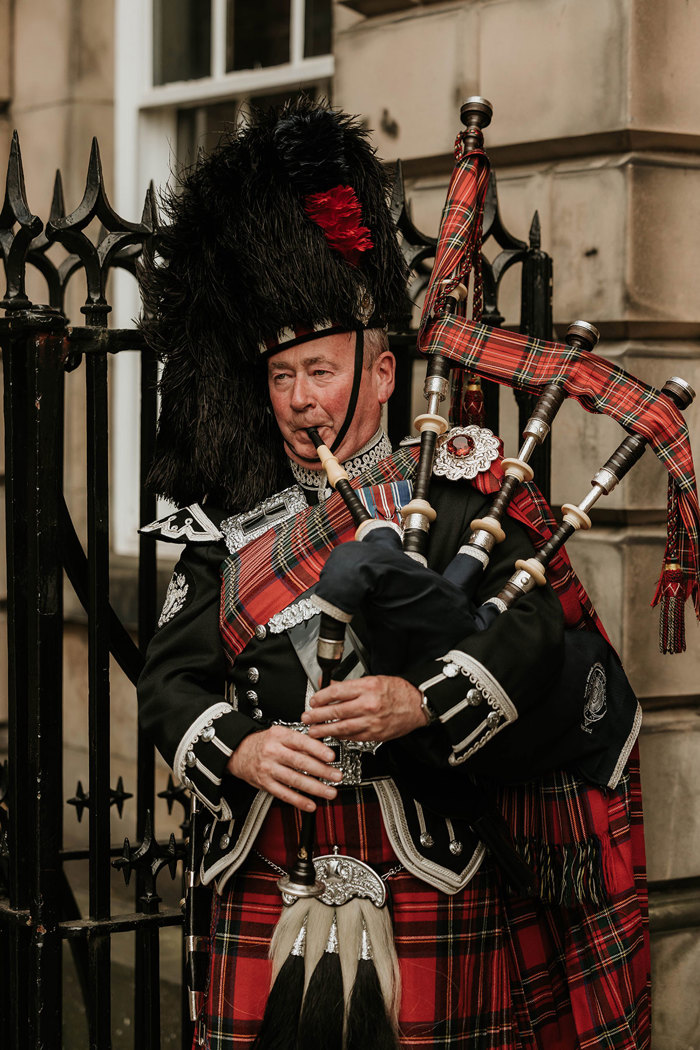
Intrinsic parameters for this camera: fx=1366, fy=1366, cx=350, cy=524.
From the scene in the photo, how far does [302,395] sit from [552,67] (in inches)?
65.0

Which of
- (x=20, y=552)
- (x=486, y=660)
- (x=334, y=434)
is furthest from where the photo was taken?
(x=20, y=552)

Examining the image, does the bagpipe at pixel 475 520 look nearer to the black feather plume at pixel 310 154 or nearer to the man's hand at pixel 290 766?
the man's hand at pixel 290 766

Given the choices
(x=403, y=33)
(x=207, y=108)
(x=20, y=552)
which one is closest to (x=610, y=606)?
(x=20, y=552)

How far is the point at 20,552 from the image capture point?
3061mm

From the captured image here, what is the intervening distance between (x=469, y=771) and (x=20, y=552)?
3.82 feet

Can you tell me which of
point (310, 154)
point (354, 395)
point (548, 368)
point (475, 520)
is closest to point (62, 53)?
point (310, 154)

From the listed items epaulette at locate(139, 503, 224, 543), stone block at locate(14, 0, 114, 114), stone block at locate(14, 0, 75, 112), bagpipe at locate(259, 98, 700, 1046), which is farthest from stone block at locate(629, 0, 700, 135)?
stone block at locate(14, 0, 75, 112)

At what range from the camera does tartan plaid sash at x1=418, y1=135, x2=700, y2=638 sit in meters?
2.56

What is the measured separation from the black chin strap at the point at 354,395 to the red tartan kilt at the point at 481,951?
68 cm

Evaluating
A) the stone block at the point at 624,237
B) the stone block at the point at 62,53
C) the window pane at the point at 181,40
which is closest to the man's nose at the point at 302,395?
the stone block at the point at 624,237

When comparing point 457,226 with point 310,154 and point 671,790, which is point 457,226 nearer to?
point 310,154

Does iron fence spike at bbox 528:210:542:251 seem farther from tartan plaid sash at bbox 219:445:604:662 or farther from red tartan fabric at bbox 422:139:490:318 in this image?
tartan plaid sash at bbox 219:445:604:662

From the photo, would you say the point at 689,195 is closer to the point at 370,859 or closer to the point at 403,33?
the point at 403,33

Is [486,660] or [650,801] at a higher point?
[486,660]
